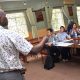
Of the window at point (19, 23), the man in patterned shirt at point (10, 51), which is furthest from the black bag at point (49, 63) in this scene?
the man in patterned shirt at point (10, 51)

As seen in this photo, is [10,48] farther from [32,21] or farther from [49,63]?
[32,21]

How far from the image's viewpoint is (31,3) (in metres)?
9.99

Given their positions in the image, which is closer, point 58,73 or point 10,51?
A: point 10,51

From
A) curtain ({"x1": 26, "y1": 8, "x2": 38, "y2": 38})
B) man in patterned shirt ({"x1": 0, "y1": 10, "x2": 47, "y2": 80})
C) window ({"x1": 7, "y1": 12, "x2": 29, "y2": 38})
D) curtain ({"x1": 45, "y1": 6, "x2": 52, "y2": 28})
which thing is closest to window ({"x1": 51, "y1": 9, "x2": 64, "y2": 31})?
curtain ({"x1": 45, "y1": 6, "x2": 52, "y2": 28})

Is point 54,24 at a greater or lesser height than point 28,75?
greater

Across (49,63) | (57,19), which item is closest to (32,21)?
(57,19)

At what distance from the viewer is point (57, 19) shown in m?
11.2

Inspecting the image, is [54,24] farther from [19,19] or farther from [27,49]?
[27,49]

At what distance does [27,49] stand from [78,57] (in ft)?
18.4

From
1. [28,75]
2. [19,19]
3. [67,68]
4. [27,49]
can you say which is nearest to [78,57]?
[67,68]

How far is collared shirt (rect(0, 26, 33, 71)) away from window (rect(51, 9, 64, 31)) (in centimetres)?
942

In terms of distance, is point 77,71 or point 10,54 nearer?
point 10,54

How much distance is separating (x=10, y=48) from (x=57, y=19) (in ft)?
32.3

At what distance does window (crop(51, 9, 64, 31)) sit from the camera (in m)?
11.0
